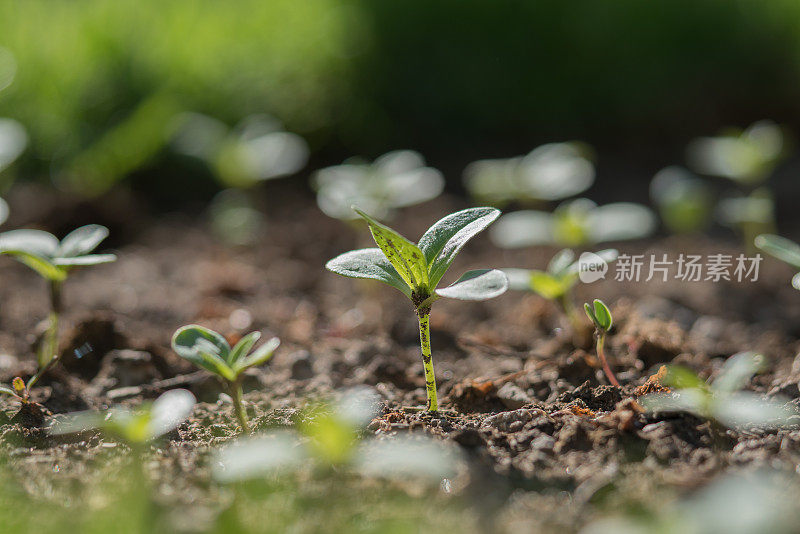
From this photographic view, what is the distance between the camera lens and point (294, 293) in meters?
2.22

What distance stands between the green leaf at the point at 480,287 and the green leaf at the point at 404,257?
5 cm

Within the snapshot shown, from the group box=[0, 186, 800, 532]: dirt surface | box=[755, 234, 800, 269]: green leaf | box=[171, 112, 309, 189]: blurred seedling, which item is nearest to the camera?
box=[0, 186, 800, 532]: dirt surface

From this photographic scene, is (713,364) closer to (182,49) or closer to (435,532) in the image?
(435,532)

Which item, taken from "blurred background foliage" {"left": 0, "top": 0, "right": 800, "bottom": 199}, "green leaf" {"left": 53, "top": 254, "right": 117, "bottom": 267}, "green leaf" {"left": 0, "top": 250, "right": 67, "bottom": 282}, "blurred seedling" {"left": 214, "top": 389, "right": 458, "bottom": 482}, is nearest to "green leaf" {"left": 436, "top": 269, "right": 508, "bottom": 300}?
"blurred seedling" {"left": 214, "top": 389, "right": 458, "bottom": 482}

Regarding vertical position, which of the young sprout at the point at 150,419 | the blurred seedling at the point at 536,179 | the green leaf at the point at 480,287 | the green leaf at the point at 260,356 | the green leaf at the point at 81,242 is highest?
the green leaf at the point at 81,242

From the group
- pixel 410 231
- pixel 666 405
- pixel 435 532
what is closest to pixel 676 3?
pixel 410 231

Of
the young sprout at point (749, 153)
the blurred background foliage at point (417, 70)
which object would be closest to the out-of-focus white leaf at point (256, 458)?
the young sprout at point (749, 153)

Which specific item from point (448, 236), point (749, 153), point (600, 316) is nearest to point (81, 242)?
point (448, 236)

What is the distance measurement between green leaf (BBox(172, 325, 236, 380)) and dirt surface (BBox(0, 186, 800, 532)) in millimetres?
144

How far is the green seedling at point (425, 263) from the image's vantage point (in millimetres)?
1100

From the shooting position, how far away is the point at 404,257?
1.13 metres

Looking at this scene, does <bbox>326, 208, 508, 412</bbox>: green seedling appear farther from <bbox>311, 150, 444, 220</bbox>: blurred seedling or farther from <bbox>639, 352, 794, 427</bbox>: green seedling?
<bbox>311, 150, 444, 220</bbox>: blurred seedling

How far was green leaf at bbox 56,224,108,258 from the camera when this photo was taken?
4.38ft

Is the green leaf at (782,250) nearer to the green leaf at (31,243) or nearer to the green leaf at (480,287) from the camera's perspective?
the green leaf at (480,287)
